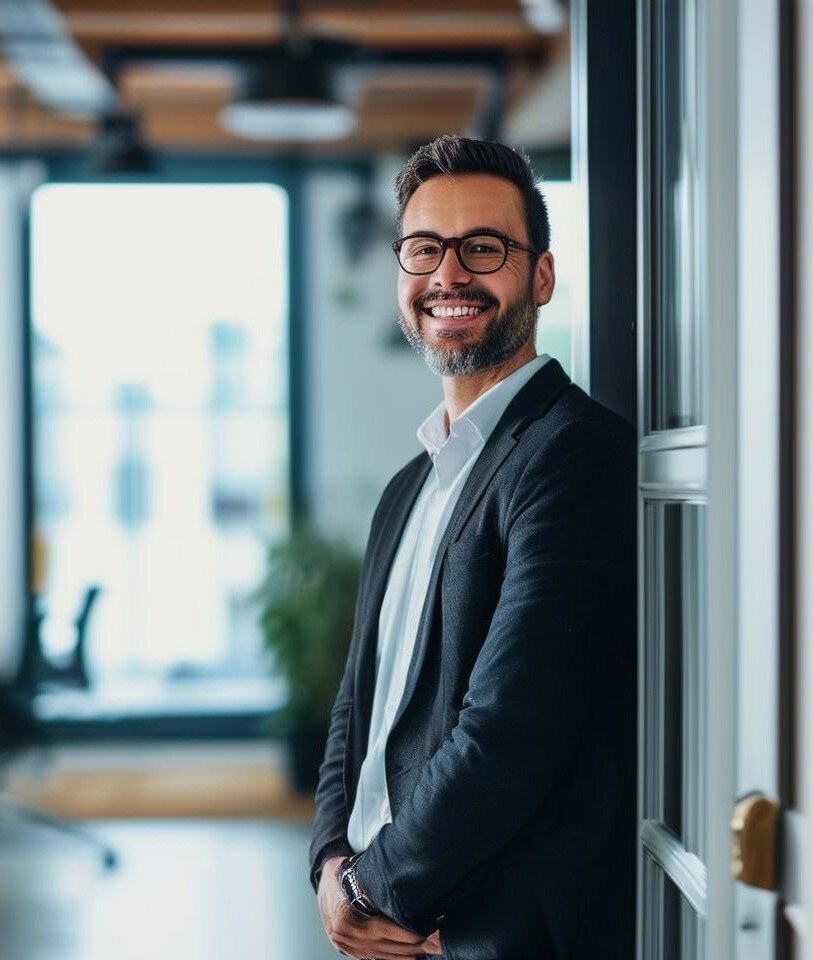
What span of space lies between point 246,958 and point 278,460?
11.1 feet

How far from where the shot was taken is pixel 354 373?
257 inches

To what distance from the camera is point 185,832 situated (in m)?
5.07

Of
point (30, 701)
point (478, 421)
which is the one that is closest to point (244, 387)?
point (30, 701)

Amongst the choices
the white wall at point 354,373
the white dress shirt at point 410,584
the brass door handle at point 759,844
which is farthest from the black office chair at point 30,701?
the brass door handle at point 759,844

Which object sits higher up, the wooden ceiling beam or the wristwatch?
the wooden ceiling beam

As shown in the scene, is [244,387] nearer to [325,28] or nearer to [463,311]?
[325,28]

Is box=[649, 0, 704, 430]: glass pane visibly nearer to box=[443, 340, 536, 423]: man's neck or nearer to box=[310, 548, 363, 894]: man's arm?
box=[443, 340, 536, 423]: man's neck

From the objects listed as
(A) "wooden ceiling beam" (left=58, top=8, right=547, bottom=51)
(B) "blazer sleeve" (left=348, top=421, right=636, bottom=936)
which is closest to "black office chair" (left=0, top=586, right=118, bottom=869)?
(A) "wooden ceiling beam" (left=58, top=8, right=547, bottom=51)

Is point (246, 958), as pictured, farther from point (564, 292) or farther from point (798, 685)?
point (798, 685)

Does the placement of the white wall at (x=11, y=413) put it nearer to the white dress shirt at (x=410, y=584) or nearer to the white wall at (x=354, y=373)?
the white wall at (x=354, y=373)

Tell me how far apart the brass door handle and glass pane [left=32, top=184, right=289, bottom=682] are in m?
5.72

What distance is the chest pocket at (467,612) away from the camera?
1.42 meters

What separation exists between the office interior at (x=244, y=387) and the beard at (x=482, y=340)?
0.12 metres

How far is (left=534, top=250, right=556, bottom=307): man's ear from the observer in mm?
1622
